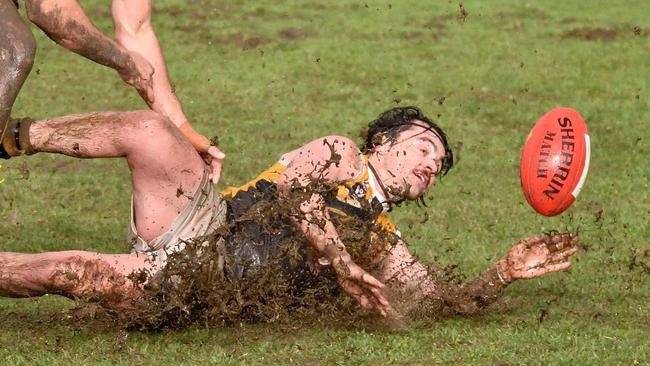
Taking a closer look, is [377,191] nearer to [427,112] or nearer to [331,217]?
[331,217]

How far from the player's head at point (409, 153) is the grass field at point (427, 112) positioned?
0.86 metres

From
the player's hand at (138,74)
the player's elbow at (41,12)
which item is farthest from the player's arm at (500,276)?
the player's elbow at (41,12)

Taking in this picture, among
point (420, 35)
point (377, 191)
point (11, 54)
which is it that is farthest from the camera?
point (420, 35)

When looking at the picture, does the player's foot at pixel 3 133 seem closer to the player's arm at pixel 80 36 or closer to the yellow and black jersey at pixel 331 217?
the player's arm at pixel 80 36

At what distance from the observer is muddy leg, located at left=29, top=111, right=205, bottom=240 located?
685cm

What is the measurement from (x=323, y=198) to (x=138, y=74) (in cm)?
118

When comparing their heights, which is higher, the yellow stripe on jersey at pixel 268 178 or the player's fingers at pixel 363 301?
the yellow stripe on jersey at pixel 268 178

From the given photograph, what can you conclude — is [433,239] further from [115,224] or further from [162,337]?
[162,337]

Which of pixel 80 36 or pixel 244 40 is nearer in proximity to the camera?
pixel 80 36

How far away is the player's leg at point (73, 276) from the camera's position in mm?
6848

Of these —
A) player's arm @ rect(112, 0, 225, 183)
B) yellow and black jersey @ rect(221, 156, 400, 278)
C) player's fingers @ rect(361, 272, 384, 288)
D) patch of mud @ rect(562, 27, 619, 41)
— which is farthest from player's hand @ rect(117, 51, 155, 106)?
patch of mud @ rect(562, 27, 619, 41)

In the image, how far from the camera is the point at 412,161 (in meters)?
7.66

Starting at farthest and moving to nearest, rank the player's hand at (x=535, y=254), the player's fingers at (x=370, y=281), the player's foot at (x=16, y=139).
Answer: the player's hand at (x=535, y=254) < the player's foot at (x=16, y=139) < the player's fingers at (x=370, y=281)

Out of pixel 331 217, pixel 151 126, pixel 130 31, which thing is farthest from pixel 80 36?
pixel 331 217
